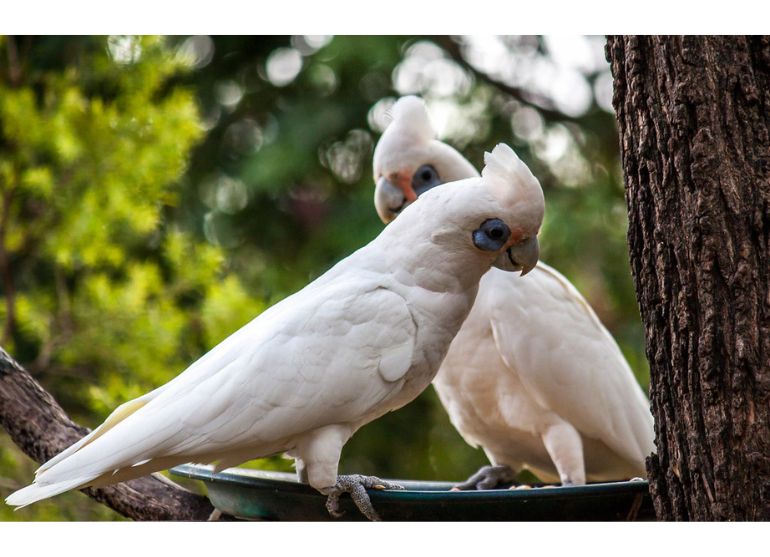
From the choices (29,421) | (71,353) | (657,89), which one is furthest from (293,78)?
(657,89)

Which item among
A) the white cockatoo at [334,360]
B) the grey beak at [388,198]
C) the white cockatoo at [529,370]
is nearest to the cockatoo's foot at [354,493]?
the white cockatoo at [334,360]

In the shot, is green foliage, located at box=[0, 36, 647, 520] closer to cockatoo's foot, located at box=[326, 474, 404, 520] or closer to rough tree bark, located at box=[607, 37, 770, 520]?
cockatoo's foot, located at box=[326, 474, 404, 520]

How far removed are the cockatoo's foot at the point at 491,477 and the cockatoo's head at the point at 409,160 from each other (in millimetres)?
721

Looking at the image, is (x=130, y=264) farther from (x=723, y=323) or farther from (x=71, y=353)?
(x=723, y=323)

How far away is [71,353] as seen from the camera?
3100mm

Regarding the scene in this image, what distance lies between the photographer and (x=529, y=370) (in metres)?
2.12

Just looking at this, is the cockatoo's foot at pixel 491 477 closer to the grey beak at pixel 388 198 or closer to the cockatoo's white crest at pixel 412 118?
the grey beak at pixel 388 198

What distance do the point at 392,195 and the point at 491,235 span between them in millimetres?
692

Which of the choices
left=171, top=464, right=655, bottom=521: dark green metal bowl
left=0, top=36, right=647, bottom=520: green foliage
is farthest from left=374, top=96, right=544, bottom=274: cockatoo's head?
left=0, top=36, right=647, bottom=520: green foliage

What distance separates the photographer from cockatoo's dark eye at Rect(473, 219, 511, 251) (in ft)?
5.42

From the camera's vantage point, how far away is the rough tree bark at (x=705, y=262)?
1373 millimetres

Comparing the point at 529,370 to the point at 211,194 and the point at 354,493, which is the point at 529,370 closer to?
the point at 354,493

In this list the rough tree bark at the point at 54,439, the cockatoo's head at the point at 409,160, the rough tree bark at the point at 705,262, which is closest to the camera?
the rough tree bark at the point at 705,262

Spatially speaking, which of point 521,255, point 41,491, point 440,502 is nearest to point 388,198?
point 521,255
